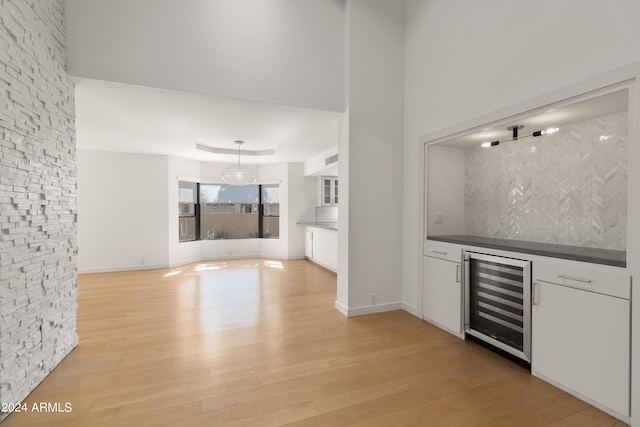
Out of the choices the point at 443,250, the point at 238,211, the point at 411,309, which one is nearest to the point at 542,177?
the point at 443,250

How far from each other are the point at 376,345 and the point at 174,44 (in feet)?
11.7

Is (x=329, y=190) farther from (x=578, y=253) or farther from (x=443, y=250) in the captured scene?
(x=578, y=253)

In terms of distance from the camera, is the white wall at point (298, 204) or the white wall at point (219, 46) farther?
the white wall at point (298, 204)

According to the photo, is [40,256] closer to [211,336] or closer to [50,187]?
[50,187]

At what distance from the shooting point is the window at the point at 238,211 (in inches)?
291

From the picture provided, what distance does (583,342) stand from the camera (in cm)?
185

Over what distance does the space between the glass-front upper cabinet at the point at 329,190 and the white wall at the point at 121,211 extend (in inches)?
149

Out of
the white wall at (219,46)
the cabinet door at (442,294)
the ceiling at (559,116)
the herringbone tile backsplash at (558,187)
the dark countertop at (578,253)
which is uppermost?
the white wall at (219,46)

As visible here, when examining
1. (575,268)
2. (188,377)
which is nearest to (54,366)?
(188,377)

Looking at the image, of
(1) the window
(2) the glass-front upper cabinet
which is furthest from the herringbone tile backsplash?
(1) the window

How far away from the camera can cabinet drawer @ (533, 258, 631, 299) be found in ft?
5.48

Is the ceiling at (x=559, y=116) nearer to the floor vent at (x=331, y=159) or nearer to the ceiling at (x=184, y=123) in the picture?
the ceiling at (x=184, y=123)

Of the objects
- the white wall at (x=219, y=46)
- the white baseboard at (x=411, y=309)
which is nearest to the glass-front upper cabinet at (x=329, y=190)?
the white wall at (x=219, y=46)

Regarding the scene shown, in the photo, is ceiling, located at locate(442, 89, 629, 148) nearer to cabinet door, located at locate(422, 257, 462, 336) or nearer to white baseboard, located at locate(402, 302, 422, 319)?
cabinet door, located at locate(422, 257, 462, 336)
